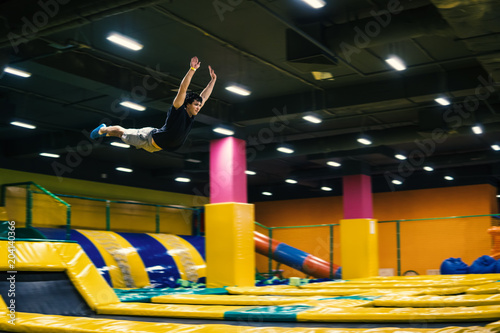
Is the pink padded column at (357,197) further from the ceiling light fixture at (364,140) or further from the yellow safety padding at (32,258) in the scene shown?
the yellow safety padding at (32,258)

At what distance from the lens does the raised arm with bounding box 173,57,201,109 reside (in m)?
4.52

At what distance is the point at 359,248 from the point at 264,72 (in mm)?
6958

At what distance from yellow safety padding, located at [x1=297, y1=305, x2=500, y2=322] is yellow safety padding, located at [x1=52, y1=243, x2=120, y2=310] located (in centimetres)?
243

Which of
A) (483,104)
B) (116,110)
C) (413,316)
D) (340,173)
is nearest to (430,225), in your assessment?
(340,173)

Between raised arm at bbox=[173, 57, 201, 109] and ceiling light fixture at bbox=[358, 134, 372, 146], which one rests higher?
ceiling light fixture at bbox=[358, 134, 372, 146]

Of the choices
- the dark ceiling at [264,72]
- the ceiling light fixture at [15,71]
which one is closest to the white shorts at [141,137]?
the dark ceiling at [264,72]

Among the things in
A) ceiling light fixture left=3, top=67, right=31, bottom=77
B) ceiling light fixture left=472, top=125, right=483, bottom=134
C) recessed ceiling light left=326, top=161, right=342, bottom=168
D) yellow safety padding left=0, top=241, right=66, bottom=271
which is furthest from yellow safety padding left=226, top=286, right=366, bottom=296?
recessed ceiling light left=326, top=161, right=342, bottom=168

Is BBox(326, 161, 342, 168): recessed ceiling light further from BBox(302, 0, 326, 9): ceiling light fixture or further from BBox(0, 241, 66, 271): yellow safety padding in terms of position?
BBox(0, 241, 66, 271): yellow safety padding

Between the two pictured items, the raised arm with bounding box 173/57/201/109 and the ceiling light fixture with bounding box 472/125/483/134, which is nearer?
the raised arm with bounding box 173/57/201/109

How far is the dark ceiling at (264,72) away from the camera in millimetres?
6344

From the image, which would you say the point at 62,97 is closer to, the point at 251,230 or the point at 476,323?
the point at 251,230

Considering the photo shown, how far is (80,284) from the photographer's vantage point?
19.5 ft

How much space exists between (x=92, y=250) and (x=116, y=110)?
→ 2911 mm

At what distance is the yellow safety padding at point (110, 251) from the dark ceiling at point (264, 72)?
239cm
